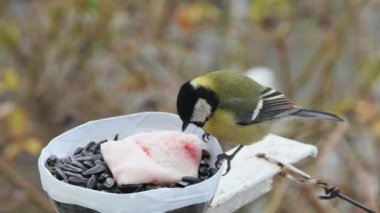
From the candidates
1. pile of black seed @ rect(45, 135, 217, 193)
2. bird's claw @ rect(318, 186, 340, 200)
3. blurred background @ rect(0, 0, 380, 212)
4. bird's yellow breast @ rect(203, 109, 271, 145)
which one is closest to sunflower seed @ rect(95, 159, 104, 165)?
pile of black seed @ rect(45, 135, 217, 193)

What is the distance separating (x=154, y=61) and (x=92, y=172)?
6.61 feet

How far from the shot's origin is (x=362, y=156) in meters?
2.67

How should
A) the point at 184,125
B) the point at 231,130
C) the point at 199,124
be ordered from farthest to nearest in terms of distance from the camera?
the point at 231,130, the point at 199,124, the point at 184,125

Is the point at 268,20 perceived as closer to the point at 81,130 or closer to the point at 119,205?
the point at 81,130

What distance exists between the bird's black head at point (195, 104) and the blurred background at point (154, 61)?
0.96 meters

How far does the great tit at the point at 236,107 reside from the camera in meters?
1.40

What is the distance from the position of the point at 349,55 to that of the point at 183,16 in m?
1.02

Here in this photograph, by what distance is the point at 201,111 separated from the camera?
4.39ft

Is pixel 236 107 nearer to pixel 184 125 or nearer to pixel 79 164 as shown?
pixel 184 125

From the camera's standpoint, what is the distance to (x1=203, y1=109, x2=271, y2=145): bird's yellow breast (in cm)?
149

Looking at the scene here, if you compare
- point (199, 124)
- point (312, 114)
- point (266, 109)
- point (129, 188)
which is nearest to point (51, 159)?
point (129, 188)

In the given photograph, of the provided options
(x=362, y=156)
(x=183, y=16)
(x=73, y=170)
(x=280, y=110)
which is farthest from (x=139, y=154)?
(x=183, y=16)

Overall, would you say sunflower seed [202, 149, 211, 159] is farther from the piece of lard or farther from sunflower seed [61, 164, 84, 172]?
sunflower seed [61, 164, 84, 172]

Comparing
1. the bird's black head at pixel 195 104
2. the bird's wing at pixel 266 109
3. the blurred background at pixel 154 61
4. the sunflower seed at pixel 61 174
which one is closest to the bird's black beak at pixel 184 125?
the bird's black head at pixel 195 104
